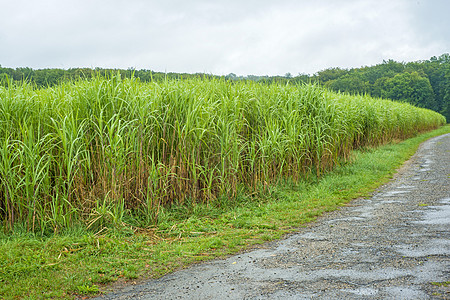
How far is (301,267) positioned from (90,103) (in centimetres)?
324

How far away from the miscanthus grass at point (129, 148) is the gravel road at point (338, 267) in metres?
1.55

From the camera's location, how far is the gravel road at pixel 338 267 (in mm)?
2721

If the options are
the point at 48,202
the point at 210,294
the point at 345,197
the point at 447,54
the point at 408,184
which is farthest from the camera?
the point at 447,54

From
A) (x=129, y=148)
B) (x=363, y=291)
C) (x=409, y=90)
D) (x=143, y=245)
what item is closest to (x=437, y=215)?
(x=363, y=291)

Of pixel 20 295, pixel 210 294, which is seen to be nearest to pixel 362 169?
pixel 210 294

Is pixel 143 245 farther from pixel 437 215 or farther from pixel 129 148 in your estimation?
pixel 437 215

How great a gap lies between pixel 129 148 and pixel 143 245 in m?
1.21

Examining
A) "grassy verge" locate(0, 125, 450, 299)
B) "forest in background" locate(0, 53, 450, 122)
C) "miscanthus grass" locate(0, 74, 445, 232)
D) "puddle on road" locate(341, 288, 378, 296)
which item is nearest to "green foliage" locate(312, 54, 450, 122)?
"forest in background" locate(0, 53, 450, 122)

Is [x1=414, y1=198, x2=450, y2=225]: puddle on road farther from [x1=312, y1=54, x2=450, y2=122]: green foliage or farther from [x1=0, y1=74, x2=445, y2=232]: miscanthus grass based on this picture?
[x1=312, y1=54, x2=450, y2=122]: green foliage

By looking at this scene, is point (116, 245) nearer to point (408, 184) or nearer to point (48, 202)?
point (48, 202)

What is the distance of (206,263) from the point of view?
3537mm

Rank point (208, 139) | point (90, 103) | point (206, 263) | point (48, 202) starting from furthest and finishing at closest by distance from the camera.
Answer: point (208, 139)
point (90, 103)
point (48, 202)
point (206, 263)

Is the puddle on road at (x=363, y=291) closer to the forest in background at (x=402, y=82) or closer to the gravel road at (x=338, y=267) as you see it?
the gravel road at (x=338, y=267)

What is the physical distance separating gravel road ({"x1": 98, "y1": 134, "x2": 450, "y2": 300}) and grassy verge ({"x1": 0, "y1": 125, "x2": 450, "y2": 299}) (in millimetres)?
265
